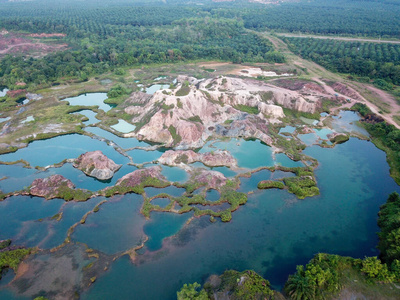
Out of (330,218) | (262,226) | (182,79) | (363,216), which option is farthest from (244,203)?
(182,79)

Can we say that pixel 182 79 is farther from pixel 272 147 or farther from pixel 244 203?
pixel 244 203

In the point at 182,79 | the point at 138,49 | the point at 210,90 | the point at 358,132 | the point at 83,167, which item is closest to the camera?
the point at 83,167

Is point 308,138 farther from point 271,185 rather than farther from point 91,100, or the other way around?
point 91,100

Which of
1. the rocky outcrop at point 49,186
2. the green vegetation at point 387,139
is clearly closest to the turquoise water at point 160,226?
the rocky outcrop at point 49,186

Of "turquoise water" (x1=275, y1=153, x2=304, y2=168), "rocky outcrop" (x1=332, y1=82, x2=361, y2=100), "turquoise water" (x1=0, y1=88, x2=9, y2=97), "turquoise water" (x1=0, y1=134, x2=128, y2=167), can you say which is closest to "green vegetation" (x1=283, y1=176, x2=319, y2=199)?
"turquoise water" (x1=275, y1=153, x2=304, y2=168)

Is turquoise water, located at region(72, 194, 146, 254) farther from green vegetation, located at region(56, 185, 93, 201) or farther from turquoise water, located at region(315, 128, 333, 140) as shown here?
turquoise water, located at region(315, 128, 333, 140)

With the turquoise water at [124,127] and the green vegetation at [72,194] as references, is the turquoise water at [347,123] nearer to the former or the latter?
the turquoise water at [124,127]

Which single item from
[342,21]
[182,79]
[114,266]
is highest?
[342,21]
